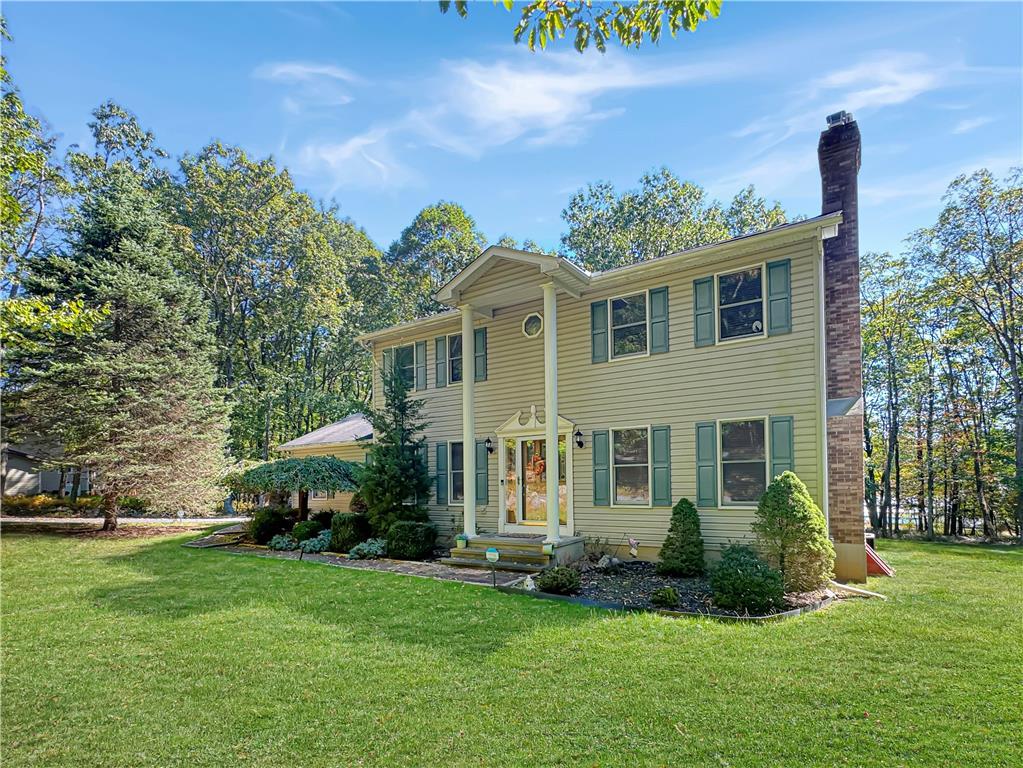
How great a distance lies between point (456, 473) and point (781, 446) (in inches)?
286

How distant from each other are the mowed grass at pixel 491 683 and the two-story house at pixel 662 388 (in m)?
2.62

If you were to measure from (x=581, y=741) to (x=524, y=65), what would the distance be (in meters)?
5.45

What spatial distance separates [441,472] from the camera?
1365cm

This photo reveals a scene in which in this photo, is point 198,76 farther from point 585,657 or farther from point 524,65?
point 585,657

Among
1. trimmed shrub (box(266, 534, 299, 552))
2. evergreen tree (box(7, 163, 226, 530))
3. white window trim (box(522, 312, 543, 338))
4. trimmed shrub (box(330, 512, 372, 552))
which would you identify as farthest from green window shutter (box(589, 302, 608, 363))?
evergreen tree (box(7, 163, 226, 530))

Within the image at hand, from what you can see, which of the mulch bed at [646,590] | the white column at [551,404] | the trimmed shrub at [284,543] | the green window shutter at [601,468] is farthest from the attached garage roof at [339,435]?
the mulch bed at [646,590]

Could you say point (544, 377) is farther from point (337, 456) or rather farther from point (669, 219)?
point (669, 219)

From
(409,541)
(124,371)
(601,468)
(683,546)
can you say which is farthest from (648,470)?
(124,371)

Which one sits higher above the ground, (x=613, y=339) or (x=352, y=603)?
(x=613, y=339)

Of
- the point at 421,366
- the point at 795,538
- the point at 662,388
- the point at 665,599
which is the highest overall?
the point at 421,366

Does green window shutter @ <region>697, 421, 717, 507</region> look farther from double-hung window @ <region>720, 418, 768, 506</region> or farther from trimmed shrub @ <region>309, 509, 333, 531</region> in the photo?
trimmed shrub @ <region>309, 509, 333, 531</region>

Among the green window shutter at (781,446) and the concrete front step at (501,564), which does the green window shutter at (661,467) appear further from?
the concrete front step at (501,564)

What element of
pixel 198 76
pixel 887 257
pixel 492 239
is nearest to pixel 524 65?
pixel 198 76

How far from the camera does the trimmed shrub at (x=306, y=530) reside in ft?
44.9
